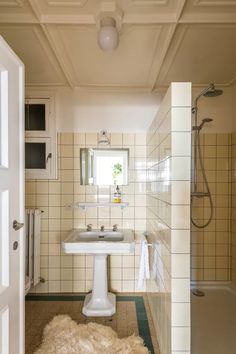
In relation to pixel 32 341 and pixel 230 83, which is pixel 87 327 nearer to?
pixel 32 341

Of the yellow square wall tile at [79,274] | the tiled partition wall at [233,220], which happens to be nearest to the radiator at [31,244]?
the yellow square wall tile at [79,274]

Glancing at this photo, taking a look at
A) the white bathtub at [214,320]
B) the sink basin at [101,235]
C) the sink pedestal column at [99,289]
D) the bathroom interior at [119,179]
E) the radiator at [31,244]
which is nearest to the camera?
the white bathtub at [214,320]

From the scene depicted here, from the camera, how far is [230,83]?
2.61 meters

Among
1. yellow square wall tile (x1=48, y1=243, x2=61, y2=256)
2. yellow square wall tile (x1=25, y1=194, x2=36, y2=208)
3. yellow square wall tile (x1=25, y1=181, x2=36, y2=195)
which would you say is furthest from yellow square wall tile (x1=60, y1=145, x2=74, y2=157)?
yellow square wall tile (x1=48, y1=243, x2=61, y2=256)

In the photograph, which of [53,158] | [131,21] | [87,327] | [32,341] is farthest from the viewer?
[53,158]

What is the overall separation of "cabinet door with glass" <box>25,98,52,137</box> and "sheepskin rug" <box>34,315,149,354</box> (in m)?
1.82

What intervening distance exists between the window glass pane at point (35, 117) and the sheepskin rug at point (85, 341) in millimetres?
1895

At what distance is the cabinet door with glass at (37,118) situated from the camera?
270cm

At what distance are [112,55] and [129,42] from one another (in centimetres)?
23

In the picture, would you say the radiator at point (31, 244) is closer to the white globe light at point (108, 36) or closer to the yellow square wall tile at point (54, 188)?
the yellow square wall tile at point (54, 188)

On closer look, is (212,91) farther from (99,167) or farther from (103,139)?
(99,167)

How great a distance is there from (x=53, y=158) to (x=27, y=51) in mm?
1063

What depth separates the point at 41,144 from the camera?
2.72 metres

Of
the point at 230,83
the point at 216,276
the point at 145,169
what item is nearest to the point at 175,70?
the point at 230,83
